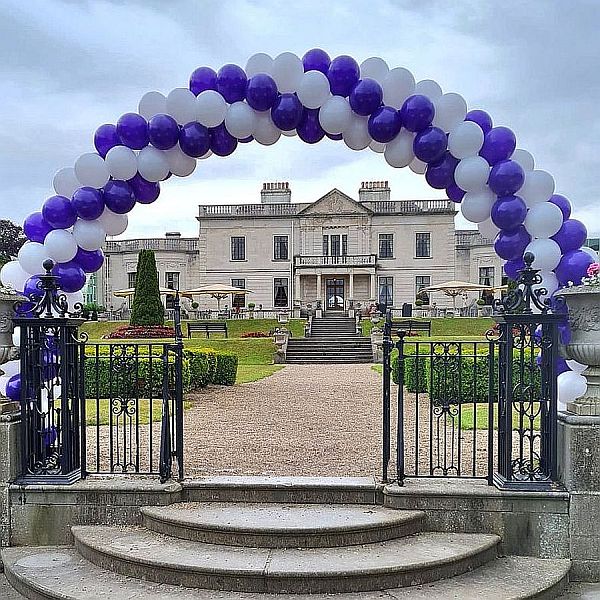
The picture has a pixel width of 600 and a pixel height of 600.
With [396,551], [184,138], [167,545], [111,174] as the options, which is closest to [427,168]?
[184,138]

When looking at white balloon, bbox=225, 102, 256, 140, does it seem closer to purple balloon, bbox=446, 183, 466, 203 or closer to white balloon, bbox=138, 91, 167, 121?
white balloon, bbox=138, 91, 167, 121

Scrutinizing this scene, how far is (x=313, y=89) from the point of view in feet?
20.2

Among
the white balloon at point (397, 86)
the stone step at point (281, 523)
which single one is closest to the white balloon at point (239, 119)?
the white balloon at point (397, 86)

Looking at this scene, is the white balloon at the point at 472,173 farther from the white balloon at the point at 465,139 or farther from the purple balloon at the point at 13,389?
the purple balloon at the point at 13,389

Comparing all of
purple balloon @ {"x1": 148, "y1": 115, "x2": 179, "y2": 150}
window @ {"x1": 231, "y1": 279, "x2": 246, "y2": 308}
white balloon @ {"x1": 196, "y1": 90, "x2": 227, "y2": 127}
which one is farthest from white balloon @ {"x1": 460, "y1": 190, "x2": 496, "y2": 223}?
window @ {"x1": 231, "y1": 279, "x2": 246, "y2": 308}

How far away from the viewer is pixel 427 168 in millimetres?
6508

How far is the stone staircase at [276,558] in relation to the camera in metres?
4.65

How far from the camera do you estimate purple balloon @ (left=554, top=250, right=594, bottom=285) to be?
5852mm

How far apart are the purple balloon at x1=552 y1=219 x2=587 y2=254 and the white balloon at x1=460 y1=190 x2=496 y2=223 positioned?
62 cm

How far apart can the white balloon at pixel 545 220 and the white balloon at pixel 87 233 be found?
399 cm

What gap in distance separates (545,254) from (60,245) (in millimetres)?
4350

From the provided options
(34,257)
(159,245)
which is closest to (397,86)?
(34,257)

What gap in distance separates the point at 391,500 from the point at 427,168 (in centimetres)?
305

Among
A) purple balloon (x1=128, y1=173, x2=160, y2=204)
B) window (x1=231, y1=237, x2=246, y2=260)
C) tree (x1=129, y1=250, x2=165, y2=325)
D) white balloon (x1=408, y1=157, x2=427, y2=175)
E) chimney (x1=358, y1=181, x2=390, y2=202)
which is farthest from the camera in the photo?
chimney (x1=358, y1=181, x2=390, y2=202)
